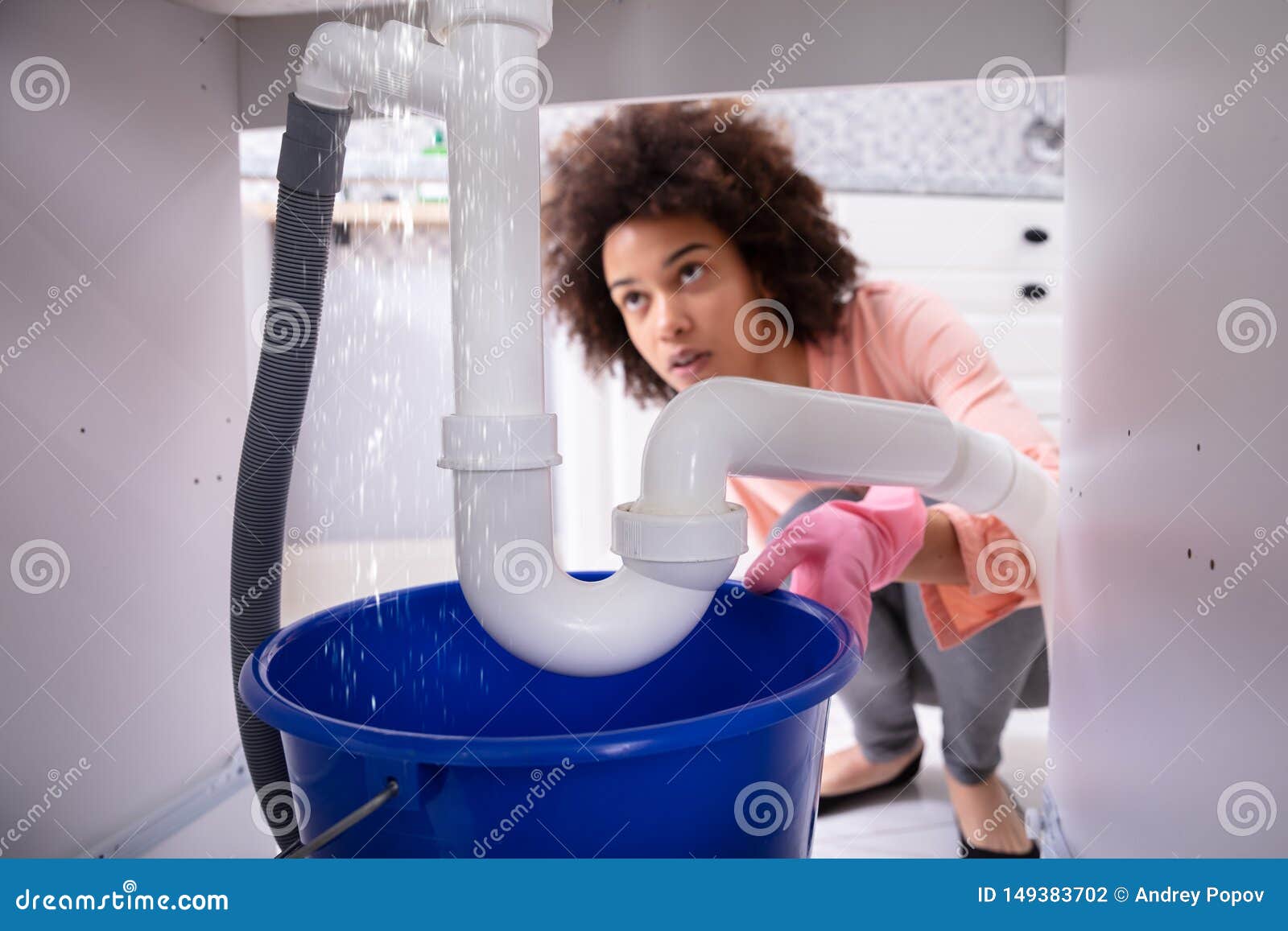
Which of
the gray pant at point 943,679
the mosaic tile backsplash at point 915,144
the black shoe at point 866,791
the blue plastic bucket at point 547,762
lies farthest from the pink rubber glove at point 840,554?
→ the mosaic tile backsplash at point 915,144

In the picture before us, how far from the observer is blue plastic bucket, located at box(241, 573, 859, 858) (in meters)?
0.49

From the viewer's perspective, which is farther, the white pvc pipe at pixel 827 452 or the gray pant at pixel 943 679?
the gray pant at pixel 943 679

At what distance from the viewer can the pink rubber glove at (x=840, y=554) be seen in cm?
78

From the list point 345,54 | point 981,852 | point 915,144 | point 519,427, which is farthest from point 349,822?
point 915,144

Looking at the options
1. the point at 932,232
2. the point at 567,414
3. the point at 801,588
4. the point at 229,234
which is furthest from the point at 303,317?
the point at 932,232

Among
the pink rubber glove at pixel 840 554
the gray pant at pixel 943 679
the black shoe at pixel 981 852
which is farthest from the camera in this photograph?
the gray pant at pixel 943 679

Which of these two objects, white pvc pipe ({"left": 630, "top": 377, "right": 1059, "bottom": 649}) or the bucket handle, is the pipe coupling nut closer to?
white pvc pipe ({"left": 630, "top": 377, "right": 1059, "bottom": 649})

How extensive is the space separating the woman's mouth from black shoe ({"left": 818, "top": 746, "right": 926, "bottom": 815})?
1.94 feet

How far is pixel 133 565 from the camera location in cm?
93

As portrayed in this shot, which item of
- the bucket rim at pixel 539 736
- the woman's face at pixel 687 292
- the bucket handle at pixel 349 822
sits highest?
the woman's face at pixel 687 292

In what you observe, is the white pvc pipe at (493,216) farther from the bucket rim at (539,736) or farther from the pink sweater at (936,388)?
the pink sweater at (936,388)

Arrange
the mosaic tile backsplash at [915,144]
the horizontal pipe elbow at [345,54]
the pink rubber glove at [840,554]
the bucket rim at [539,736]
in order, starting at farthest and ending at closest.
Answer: the mosaic tile backsplash at [915,144]
the pink rubber glove at [840,554]
the horizontal pipe elbow at [345,54]
the bucket rim at [539,736]

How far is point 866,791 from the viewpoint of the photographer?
1.22 metres
